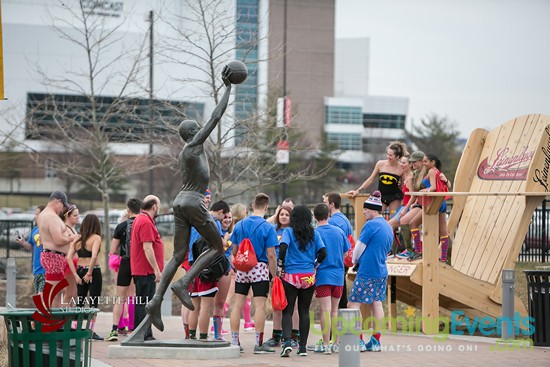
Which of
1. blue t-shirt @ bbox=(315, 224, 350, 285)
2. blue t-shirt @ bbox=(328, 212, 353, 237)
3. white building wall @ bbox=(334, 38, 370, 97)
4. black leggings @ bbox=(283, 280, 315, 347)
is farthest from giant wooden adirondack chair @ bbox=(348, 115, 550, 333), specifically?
white building wall @ bbox=(334, 38, 370, 97)

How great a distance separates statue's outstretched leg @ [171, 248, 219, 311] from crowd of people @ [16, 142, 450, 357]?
0.05 ft

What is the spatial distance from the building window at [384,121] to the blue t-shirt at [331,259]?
3858 inches

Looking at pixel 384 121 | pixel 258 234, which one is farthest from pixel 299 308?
pixel 384 121

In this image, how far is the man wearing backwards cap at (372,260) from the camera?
11.9 metres

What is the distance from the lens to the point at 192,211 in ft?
36.4

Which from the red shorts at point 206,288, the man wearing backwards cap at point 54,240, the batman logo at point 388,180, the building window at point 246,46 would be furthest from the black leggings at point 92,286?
the building window at point 246,46

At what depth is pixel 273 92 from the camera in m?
26.8

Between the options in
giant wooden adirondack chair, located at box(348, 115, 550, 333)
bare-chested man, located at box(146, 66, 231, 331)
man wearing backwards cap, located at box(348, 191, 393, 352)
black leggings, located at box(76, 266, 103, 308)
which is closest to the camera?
bare-chested man, located at box(146, 66, 231, 331)

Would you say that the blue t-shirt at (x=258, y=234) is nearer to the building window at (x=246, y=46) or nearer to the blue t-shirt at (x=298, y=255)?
the blue t-shirt at (x=298, y=255)

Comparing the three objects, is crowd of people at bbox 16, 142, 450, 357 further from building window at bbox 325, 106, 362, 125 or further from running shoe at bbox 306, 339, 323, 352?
building window at bbox 325, 106, 362, 125

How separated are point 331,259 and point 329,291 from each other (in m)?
0.42

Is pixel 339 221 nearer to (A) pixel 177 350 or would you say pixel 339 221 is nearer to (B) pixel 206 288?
(B) pixel 206 288

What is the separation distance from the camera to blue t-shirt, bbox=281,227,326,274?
11.5 metres

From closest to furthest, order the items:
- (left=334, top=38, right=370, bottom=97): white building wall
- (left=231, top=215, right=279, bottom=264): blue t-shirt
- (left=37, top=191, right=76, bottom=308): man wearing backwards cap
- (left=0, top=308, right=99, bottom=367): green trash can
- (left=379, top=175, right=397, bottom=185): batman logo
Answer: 1. (left=0, top=308, right=99, bottom=367): green trash can
2. (left=231, top=215, right=279, bottom=264): blue t-shirt
3. (left=37, top=191, right=76, bottom=308): man wearing backwards cap
4. (left=379, top=175, right=397, bottom=185): batman logo
5. (left=334, top=38, right=370, bottom=97): white building wall
